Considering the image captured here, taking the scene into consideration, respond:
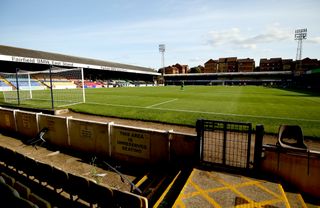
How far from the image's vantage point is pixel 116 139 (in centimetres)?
647

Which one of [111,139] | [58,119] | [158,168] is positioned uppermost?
[58,119]

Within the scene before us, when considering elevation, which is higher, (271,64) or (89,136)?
(271,64)

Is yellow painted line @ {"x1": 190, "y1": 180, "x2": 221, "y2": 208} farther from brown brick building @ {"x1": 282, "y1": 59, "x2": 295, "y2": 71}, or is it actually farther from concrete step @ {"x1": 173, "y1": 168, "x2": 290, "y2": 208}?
brown brick building @ {"x1": 282, "y1": 59, "x2": 295, "y2": 71}

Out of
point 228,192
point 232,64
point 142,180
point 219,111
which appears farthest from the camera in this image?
point 232,64

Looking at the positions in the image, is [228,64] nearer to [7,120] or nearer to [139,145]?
[7,120]

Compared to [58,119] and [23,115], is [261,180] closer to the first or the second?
[58,119]

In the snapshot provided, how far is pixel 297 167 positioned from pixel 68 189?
17.8 ft

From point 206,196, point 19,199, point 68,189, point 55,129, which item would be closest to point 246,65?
point 55,129

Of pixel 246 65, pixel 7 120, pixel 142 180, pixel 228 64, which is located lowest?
pixel 142 180

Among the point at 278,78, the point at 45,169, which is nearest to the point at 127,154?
the point at 45,169

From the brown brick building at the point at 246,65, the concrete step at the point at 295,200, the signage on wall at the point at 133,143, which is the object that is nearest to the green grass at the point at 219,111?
the signage on wall at the point at 133,143

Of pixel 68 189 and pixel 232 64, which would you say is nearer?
pixel 68 189

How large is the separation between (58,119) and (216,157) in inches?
263

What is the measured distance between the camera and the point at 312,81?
51.3 m
